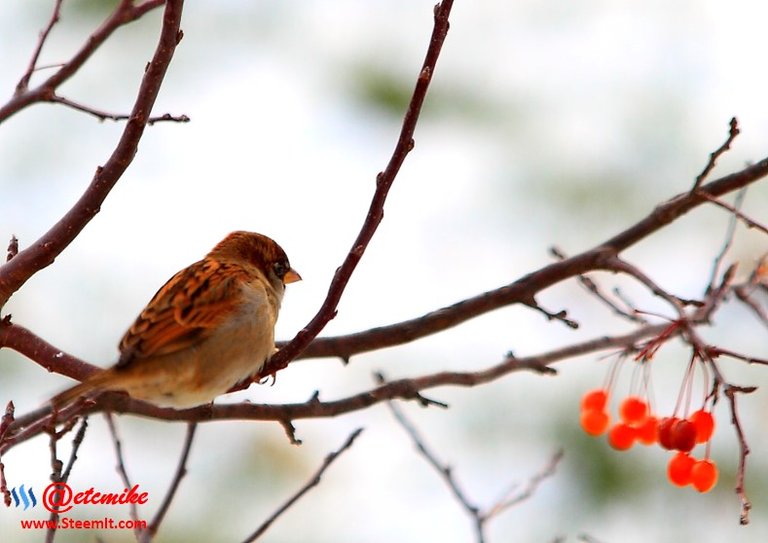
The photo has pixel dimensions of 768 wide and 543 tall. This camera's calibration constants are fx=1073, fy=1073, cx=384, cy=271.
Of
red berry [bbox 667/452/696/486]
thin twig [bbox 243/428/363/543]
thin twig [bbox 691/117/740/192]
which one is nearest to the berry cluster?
red berry [bbox 667/452/696/486]

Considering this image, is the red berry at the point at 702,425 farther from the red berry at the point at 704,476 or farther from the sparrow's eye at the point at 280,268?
the sparrow's eye at the point at 280,268

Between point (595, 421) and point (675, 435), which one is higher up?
point (595, 421)

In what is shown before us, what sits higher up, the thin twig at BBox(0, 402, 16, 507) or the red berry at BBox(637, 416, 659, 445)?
the red berry at BBox(637, 416, 659, 445)

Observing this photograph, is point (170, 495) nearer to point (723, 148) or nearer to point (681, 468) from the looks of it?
point (681, 468)

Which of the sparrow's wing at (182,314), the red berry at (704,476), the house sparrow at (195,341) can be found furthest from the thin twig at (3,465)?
the red berry at (704,476)

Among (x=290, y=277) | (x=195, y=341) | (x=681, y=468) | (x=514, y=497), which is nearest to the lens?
(x=681, y=468)

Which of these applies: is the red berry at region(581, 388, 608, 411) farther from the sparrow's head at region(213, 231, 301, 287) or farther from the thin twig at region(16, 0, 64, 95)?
the thin twig at region(16, 0, 64, 95)

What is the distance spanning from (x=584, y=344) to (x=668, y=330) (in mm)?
767

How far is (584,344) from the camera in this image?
4.21 m

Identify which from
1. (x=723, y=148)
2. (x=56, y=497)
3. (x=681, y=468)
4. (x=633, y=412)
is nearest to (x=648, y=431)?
(x=633, y=412)

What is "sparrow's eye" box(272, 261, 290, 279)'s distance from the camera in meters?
4.59

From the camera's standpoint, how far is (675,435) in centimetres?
357

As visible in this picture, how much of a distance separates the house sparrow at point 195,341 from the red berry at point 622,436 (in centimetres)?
132

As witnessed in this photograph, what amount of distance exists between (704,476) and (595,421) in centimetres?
66
